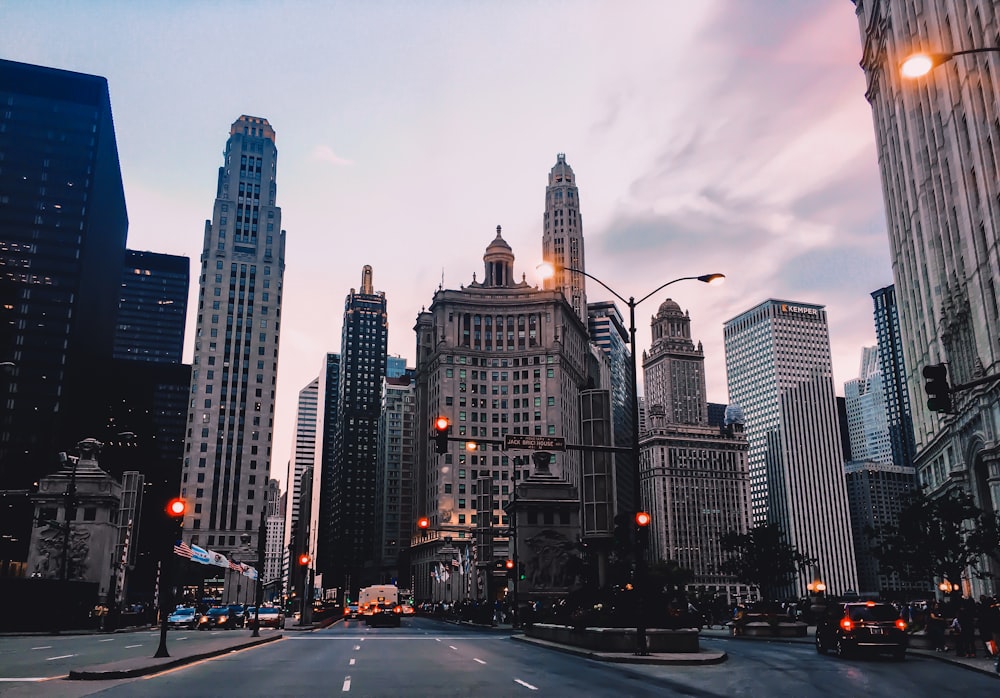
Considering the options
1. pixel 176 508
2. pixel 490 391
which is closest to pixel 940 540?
pixel 176 508

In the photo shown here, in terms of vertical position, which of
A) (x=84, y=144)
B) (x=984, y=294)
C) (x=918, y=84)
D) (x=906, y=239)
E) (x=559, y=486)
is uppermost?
(x=84, y=144)

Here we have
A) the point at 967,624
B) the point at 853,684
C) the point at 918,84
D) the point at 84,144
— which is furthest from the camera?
the point at 84,144

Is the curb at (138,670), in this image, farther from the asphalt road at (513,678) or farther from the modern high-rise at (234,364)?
the modern high-rise at (234,364)

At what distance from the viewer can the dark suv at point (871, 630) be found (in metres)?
27.1

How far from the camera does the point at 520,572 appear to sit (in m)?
57.1

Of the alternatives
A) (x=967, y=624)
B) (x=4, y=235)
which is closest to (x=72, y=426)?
(x=4, y=235)

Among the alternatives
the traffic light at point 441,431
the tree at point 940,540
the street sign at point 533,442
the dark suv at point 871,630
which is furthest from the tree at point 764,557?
the traffic light at point 441,431

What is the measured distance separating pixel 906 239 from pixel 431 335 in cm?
11776

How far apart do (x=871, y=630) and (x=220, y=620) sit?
52158 mm

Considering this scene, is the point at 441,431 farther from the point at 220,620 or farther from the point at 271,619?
the point at 220,620

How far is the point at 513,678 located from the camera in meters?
20.1

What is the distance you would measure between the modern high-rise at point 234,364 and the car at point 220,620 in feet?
244

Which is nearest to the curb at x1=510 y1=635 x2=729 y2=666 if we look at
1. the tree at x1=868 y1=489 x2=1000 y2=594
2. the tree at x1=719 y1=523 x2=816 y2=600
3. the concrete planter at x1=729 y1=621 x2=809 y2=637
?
the concrete planter at x1=729 y1=621 x2=809 y2=637

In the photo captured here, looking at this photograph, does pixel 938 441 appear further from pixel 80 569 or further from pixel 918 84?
pixel 80 569
